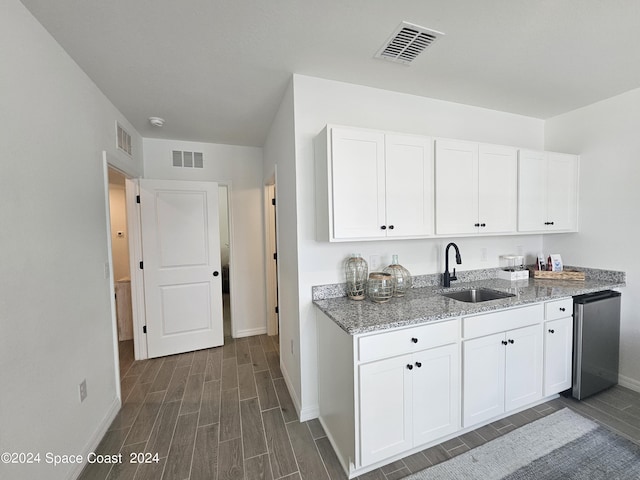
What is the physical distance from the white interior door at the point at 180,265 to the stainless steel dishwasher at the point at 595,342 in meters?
3.61

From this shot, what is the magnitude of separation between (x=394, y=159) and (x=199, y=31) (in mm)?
1451

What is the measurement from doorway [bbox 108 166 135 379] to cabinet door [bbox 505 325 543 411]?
3.21 m

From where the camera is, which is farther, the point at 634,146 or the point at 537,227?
the point at 537,227

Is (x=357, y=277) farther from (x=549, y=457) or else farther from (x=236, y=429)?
(x=549, y=457)

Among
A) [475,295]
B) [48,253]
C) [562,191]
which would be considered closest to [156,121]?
[48,253]

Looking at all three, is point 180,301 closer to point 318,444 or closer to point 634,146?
point 318,444

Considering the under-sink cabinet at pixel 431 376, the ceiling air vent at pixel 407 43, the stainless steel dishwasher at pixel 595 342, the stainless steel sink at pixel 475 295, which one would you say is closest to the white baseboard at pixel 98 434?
the under-sink cabinet at pixel 431 376

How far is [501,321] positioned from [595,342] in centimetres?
113

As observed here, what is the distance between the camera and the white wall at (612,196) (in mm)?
2365

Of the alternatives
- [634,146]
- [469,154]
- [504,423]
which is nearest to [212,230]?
[469,154]

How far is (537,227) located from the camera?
8.32 ft

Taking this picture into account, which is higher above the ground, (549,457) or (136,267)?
(136,267)

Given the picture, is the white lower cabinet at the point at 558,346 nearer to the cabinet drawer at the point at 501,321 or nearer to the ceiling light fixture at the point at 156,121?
the cabinet drawer at the point at 501,321

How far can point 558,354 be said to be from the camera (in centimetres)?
214
